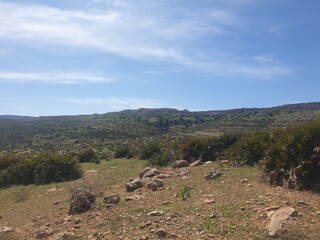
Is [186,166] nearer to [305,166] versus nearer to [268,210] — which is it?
[305,166]

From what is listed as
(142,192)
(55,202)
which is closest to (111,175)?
(55,202)

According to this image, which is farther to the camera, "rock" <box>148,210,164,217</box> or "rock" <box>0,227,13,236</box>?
"rock" <box>0,227,13,236</box>

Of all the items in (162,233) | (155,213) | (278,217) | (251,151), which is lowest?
(162,233)

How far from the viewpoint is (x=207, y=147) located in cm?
2473

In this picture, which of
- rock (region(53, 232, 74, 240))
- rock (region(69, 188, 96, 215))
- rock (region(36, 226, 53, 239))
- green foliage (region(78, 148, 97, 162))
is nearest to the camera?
rock (region(53, 232, 74, 240))

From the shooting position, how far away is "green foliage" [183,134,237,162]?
24.4m

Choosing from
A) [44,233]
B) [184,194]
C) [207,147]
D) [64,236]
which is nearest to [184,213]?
[184,194]

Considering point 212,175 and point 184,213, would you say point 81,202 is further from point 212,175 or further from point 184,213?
point 212,175

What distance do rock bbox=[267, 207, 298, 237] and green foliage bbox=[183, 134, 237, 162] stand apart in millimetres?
13813

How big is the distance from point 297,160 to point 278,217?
4.00 meters

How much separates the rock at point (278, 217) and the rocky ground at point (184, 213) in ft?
0.07

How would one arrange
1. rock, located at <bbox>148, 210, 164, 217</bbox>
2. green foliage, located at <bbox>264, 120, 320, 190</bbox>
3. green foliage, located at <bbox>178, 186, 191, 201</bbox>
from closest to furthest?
rock, located at <bbox>148, 210, 164, 217</bbox> < green foliage, located at <bbox>264, 120, 320, 190</bbox> < green foliage, located at <bbox>178, 186, 191, 201</bbox>

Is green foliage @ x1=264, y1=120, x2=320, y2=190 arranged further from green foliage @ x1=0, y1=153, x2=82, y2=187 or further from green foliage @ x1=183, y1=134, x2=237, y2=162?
green foliage @ x1=0, y1=153, x2=82, y2=187

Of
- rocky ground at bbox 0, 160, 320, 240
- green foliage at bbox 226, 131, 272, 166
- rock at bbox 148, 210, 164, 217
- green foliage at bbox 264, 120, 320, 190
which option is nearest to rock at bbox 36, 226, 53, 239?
rocky ground at bbox 0, 160, 320, 240
